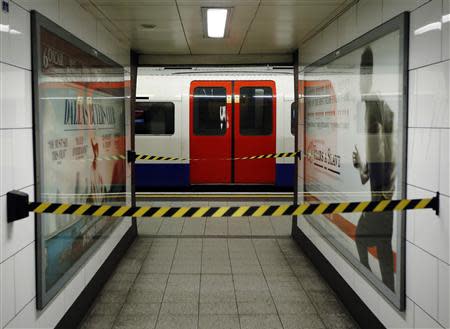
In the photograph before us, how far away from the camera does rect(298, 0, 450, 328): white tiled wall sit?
8.63 feet

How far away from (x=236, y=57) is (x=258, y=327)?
14.4 feet

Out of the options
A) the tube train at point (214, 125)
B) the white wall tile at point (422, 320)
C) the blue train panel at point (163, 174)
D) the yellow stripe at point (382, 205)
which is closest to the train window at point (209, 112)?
the tube train at point (214, 125)

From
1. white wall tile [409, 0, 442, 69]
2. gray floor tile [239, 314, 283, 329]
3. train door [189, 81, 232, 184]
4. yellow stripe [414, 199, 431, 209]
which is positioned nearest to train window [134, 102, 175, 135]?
train door [189, 81, 232, 184]

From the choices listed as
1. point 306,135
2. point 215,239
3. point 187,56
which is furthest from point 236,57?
point 215,239

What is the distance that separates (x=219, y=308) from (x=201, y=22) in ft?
9.01

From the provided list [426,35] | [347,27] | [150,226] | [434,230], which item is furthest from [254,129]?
[434,230]

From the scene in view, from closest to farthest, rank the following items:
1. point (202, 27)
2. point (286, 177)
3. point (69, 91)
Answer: point (69, 91) → point (202, 27) → point (286, 177)

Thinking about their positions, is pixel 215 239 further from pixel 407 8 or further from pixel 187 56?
pixel 407 8

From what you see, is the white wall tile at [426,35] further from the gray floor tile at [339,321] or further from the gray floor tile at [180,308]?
the gray floor tile at [180,308]

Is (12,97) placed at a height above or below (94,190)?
above

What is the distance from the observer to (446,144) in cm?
260

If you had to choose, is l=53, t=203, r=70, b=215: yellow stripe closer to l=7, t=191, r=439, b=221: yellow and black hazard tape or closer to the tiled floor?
l=7, t=191, r=439, b=221: yellow and black hazard tape

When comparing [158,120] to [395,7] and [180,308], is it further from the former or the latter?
[395,7]

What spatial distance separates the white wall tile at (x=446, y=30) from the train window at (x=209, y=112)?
25.2 ft
